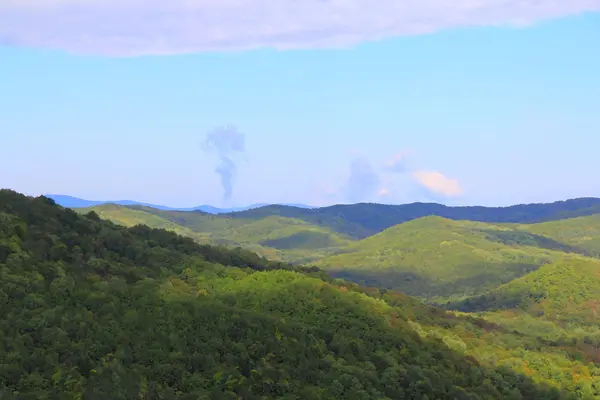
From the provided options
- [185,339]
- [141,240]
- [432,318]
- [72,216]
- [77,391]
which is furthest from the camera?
[432,318]

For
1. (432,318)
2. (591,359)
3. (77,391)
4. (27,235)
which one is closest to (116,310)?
(77,391)

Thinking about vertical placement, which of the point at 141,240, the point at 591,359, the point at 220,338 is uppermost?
the point at 141,240

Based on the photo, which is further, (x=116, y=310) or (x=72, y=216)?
(x=72, y=216)

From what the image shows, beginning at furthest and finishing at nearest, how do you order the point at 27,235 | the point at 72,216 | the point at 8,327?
the point at 72,216
the point at 27,235
the point at 8,327

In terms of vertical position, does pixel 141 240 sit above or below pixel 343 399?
above

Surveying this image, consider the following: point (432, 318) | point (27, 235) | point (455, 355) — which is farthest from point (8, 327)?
point (432, 318)

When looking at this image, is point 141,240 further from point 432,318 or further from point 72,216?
point 432,318
